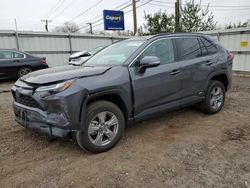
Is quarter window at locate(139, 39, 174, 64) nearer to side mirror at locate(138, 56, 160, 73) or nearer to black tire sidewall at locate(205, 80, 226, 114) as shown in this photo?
side mirror at locate(138, 56, 160, 73)

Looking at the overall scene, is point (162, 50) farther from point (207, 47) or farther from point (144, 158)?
point (144, 158)

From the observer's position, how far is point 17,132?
412 cm

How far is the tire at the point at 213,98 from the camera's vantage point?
4801mm

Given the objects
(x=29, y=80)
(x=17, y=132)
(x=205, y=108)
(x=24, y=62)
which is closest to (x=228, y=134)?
(x=205, y=108)

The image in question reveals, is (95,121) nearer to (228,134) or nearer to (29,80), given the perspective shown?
(29,80)

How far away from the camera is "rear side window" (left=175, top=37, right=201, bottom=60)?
14.1 ft

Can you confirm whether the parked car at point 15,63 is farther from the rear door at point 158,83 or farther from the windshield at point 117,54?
the rear door at point 158,83

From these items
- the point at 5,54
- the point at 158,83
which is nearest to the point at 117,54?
the point at 158,83

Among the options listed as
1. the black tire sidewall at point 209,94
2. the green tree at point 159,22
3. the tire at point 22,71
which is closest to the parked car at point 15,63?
the tire at point 22,71

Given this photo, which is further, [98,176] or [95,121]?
[95,121]

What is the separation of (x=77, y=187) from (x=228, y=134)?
2.72 meters

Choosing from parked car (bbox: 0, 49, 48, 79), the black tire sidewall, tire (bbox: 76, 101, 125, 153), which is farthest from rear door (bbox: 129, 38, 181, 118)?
parked car (bbox: 0, 49, 48, 79)

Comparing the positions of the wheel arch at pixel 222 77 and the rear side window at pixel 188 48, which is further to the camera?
the wheel arch at pixel 222 77

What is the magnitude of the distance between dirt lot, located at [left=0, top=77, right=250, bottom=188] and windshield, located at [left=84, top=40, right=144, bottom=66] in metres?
1.30
